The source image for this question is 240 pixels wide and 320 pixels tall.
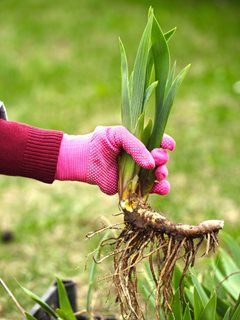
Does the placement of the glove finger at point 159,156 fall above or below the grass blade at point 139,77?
below

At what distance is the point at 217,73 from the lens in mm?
6105

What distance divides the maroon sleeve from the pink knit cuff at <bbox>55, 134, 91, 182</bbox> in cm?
2

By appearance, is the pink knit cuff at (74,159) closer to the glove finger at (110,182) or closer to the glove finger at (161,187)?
the glove finger at (110,182)

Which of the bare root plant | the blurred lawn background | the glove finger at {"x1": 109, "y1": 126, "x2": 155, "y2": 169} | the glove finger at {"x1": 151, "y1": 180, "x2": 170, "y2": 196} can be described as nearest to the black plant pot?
the blurred lawn background

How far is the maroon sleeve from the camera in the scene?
1802 mm

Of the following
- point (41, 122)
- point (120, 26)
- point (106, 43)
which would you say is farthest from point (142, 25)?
point (41, 122)

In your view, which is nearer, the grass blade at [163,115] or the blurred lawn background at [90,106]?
the grass blade at [163,115]

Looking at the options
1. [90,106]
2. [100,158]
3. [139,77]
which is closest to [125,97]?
[139,77]

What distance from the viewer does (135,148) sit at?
1.70 metres

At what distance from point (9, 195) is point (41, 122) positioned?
1.08 meters

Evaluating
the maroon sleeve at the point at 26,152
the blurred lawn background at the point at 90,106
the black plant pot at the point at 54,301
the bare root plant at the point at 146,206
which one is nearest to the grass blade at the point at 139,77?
the bare root plant at the point at 146,206

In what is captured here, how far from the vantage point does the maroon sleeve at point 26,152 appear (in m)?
1.80

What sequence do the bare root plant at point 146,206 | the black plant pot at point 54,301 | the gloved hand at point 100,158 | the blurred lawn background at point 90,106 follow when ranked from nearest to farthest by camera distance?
the bare root plant at point 146,206
the gloved hand at point 100,158
the black plant pot at point 54,301
the blurred lawn background at point 90,106

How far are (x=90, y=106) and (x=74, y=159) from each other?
142 inches
